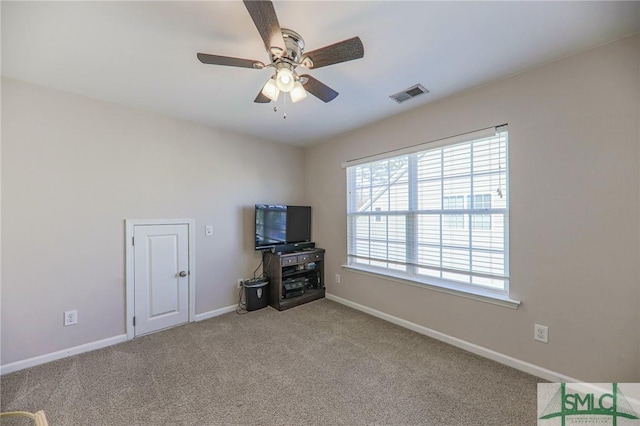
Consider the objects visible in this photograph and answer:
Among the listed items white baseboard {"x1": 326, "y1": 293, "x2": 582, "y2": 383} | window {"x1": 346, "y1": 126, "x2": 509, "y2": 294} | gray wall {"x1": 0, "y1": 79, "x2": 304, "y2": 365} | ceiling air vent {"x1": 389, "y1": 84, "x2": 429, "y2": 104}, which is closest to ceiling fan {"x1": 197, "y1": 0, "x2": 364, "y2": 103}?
ceiling air vent {"x1": 389, "y1": 84, "x2": 429, "y2": 104}

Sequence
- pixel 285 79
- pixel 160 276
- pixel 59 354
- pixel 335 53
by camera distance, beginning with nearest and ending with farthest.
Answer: pixel 335 53, pixel 285 79, pixel 59 354, pixel 160 276

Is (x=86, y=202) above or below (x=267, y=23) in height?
below

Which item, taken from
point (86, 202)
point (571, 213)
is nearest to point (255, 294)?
point (86, 202)

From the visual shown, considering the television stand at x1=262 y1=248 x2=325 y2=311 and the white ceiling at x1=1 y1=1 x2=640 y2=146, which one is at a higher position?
the white ceiling at x1=1 y1=1 x2=640 y2=146

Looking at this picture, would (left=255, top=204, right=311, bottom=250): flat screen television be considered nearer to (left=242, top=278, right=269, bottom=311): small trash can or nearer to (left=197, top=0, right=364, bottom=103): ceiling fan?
(left=242, top=278, right=269, bottom=311): small trash can

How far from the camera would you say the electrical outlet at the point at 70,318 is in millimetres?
2387

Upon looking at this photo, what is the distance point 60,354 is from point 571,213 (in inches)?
178

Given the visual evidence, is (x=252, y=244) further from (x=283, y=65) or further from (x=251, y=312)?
(x=283, y=65)

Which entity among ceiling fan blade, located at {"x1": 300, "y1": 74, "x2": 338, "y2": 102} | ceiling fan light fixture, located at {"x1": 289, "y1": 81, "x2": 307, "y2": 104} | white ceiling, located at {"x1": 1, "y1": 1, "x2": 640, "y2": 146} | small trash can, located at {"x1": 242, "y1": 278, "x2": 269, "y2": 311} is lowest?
small trash can, located at {"x1": 242, "y1": 278, "x2": 269, "y2": 311}

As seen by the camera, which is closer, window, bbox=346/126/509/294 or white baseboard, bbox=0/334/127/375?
white baseboard, bbox=0/334/127/375

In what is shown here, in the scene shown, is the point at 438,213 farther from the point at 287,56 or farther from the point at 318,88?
the point at 287,56

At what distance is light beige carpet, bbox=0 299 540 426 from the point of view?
5.51 ft

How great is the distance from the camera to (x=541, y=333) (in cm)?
204

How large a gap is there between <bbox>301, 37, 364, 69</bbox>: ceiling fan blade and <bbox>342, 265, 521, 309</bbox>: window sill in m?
2.28
